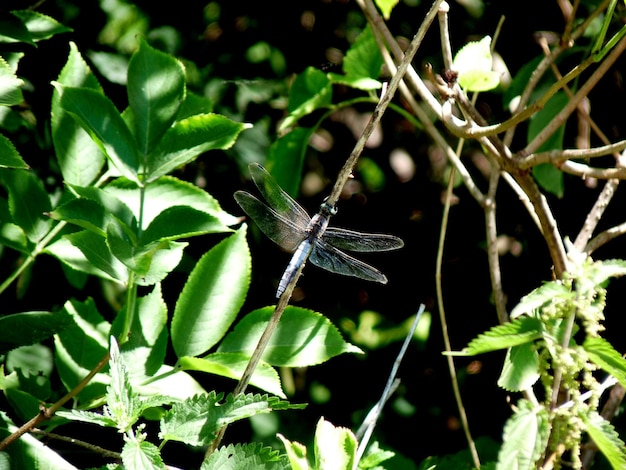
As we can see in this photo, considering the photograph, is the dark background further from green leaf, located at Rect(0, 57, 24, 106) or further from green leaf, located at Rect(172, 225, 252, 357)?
green leaf, located at Rect(0, 57, 24, 106)

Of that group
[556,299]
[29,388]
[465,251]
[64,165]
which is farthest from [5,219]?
[465,251]

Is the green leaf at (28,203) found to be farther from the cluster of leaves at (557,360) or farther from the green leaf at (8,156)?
the cluster of leaves at (557,360)

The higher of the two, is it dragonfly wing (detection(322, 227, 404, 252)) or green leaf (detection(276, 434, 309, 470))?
dragonfly wing (detection(322, 227, 404, 252))

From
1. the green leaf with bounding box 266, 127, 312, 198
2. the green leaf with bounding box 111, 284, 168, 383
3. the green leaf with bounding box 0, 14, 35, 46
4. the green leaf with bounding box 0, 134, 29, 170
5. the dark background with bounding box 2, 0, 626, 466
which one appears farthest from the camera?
the dark background with bounding box 2, 0, 626, 466

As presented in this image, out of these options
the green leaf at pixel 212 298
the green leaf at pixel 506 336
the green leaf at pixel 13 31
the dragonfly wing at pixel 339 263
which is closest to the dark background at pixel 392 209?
the dragonfly wing at pixel 339 263

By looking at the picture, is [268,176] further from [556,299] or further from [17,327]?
[556,299]

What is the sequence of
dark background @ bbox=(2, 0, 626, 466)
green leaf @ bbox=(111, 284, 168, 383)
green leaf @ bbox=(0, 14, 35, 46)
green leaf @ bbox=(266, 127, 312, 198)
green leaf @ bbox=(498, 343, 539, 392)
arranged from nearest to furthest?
green leaf @ bbox=(498, 343, 539, 392)
green leaf @ bbox=(111, 284, 168, 383)
green leaf @ bbox=(0, 14, 35, 46)
green leaf @ bbox=(266, 127, 312, 198)
dark background @ bbox=(2, 0, 626, 466)

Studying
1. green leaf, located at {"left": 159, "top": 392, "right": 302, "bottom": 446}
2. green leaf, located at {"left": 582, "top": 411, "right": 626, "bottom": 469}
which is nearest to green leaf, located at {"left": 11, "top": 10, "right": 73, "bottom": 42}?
green leaf, located at {"left": 159, "top": 392, "right": 302, "bottom": 446}
